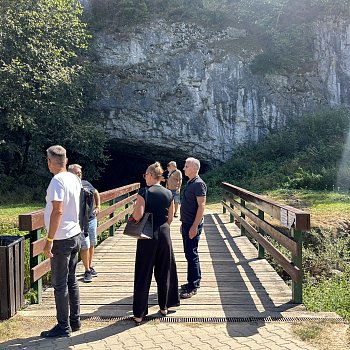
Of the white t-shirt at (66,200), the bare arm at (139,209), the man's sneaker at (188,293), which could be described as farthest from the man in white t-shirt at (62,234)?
the man's sneaker at (188,293)

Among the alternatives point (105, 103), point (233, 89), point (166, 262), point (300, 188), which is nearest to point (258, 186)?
point (300, 188)

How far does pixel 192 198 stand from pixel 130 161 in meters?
22.2

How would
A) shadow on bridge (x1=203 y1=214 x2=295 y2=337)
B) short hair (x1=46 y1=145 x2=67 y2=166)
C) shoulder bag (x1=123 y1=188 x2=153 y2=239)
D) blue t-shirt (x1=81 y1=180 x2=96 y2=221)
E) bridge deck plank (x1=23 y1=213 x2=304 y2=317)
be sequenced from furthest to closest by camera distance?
blue t-shirt (x1=81 y1=180 x2=96 y2=221) → bridge deck plank (x1=23 y1=213 x2=304 y2=317) → shadow on bridge (x1=203 y1=214 x2=295 y2=337) → shoulder bag (x1=123 y1=188 x2=153 y2=239) → short hair (x1=46 y1=145 x2=67 y2=166)

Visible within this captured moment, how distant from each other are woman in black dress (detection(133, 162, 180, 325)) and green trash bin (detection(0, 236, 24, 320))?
4.56ft

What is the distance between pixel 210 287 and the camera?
576 centimetres

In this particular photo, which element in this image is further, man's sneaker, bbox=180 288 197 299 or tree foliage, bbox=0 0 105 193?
tree foliage, bbox=0 0 105 193

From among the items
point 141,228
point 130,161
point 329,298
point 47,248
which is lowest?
point 329,298

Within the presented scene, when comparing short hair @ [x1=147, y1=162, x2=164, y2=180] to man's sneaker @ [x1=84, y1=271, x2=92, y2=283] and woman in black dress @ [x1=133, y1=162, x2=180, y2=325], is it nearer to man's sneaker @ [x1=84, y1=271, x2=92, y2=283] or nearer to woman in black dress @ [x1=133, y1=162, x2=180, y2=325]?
woman in black dress @ [x1=133, y1=162, x2=180, y2=325]

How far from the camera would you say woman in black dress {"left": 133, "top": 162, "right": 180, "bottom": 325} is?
174 inches

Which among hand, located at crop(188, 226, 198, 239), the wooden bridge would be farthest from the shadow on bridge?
hand, located at crop(188, 226, 198, 239)

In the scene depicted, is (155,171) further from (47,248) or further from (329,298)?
(329,298)

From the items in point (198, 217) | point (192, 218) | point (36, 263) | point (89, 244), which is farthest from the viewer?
point (89, 244)

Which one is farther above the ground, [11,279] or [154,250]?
[154,250]

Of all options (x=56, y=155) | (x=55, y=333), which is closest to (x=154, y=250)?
(x=55, y=333)
